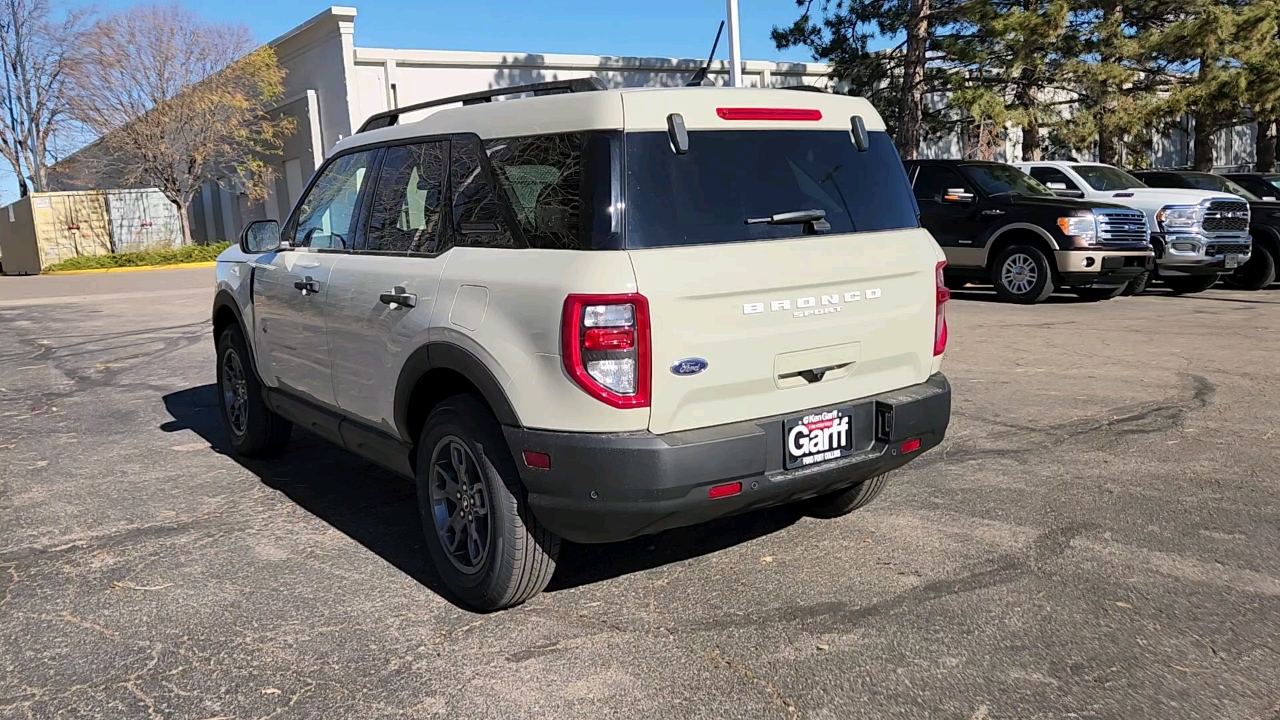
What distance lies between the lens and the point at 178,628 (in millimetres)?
3812

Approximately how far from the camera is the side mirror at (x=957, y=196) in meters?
13.0

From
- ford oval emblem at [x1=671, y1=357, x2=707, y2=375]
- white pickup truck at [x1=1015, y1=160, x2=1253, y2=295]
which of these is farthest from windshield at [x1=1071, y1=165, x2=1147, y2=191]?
ford oval emblem at [x1=671, y1=357, x2=707, y2=375]

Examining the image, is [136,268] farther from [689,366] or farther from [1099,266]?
[689,366]

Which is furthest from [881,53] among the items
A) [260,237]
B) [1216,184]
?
[260,237]

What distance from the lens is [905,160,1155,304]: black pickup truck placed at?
12.6m

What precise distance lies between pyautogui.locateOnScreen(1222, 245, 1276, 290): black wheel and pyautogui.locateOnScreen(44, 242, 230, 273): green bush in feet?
82.5

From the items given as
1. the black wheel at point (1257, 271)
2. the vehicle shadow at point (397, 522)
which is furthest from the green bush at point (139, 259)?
the black wheel at point (1257, 271)

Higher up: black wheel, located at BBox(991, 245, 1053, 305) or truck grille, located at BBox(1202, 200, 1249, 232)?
truck grille, located at BBox(1202, 200, 1249, 232)

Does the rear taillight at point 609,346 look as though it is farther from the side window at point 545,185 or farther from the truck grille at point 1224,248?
the truck grille at point 1224,248

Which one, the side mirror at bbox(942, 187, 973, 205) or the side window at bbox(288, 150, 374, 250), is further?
the side mirror at bbox(942, 187, 973, 205)

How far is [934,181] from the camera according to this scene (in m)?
13.8

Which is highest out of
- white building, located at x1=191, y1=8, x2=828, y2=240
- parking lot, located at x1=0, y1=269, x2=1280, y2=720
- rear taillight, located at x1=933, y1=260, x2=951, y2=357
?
white building, located at x1=191, y1=8, x2=828, y2=240

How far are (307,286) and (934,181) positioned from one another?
1064 centimetres

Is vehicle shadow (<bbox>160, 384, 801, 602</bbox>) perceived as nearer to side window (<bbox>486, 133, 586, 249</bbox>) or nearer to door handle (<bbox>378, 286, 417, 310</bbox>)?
door handle (<bbox>378, 286, 417, 310</bbox>)
